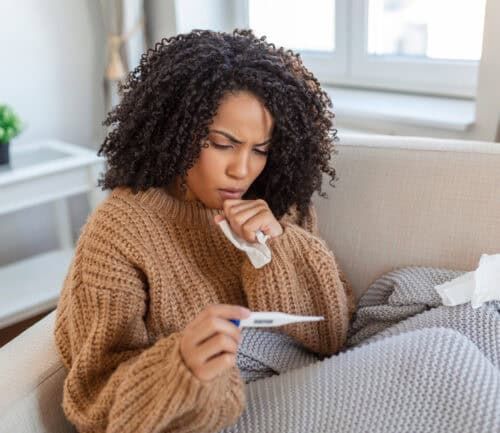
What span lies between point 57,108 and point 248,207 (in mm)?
1495

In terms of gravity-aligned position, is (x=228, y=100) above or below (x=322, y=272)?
above

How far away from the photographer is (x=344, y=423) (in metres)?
0.81

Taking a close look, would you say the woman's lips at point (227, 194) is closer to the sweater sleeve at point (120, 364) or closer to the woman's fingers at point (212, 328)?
the sweater sleeve at point (120, 364)

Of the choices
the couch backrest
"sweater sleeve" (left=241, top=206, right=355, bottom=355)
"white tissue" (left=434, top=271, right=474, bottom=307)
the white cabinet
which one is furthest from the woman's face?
the white cabinet

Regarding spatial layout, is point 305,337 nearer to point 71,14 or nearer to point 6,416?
point 6,416

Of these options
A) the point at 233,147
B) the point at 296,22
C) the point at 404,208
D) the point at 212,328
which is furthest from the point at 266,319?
the point at 296,22

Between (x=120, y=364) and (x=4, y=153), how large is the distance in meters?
1.19

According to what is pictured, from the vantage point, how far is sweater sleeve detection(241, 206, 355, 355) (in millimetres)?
983

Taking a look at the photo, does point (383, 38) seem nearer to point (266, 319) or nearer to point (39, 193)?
point (39, 193)

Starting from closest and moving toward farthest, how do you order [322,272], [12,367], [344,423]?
1. [344,423]
2. [12,367]
3. [322,272]

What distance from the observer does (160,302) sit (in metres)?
0.94

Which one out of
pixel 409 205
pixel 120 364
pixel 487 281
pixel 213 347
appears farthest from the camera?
pixel 409 205

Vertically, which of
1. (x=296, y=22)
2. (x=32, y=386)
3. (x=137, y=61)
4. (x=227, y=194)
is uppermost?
(x=296, y=22)

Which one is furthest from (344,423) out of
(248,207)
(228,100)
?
(228,100)
